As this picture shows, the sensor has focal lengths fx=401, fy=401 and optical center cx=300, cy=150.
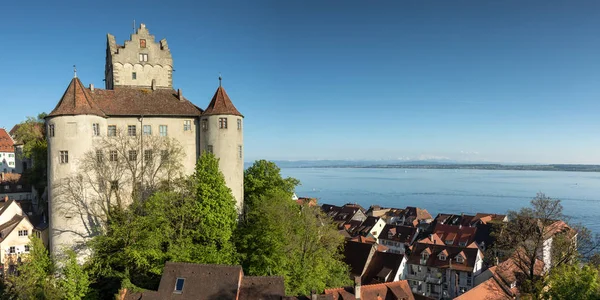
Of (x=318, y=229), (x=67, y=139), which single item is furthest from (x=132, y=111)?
(x=318, y=229)

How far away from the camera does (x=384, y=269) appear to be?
3934 centimetres

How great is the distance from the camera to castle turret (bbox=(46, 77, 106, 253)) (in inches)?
1088

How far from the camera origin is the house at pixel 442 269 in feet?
134

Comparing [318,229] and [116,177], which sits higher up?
[116,177]

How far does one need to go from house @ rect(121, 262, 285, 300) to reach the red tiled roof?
6558 centimetres

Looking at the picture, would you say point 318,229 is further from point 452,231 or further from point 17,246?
point 452,231

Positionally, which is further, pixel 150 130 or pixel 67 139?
pixel 150 130

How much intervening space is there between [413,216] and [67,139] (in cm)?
6328

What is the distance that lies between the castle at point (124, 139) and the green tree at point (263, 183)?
3.25 m

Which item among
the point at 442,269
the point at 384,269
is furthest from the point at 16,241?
the point at 442,269

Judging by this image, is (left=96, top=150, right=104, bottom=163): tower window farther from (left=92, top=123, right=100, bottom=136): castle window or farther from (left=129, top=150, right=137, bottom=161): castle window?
(left=129, top=150, right=137, bottom=161): castle window

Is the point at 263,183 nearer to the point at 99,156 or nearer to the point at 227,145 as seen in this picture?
the point at 227,145

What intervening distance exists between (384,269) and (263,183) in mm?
14984

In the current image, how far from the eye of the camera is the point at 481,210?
344ft
